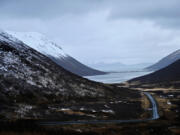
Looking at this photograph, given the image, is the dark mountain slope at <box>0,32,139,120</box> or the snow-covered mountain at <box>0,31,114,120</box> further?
the snow-covered mountain at <box>0,31,114,120</box>

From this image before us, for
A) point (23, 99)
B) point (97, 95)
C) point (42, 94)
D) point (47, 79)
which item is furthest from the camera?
point (97, 95)

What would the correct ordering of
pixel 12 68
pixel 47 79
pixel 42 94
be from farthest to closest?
1. pixel 47 79
2. pixel 12 68
3. pixel 42 94

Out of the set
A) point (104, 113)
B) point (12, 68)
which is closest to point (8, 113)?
point (104, 113)

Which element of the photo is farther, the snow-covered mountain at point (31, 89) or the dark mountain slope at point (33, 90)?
the snow-covered mountain at point (31, 89)

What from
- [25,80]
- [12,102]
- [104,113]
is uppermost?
[25,80]

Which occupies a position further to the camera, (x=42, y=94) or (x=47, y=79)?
(x=47, y=79)

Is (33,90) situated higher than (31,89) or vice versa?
(31,89)

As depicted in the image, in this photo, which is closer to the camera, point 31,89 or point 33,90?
point 31,89

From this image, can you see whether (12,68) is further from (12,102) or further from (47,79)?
(12,102)

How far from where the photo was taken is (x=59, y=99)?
94.1m

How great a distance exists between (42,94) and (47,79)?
1887cm

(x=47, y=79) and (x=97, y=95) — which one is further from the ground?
(x=47, y=79)

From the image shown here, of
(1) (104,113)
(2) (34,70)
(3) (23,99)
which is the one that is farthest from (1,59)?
(1) (104,113)

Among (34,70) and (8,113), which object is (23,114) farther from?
(34,70)
